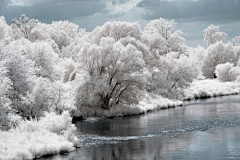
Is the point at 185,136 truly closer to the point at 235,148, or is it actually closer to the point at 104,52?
the point at 235,148

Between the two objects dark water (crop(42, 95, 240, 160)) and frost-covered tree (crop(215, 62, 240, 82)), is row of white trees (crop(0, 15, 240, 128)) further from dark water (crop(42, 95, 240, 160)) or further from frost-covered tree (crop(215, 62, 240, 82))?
dark water (crop(42, 95, 240, 160))

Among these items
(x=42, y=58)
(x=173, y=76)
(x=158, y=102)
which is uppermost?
(x=42, y=58)

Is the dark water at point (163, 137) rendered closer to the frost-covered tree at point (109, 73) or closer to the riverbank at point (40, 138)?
the riverbank at point (40, 138)

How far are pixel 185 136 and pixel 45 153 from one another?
39.0 ft

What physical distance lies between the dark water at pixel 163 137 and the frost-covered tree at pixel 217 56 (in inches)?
2417

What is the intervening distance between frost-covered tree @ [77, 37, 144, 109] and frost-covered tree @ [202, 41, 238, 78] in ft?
201

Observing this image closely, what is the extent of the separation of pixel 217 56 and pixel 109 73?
64225mm

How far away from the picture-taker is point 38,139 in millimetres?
27562

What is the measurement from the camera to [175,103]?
198 feet

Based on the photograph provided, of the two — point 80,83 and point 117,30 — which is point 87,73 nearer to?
point 80,83

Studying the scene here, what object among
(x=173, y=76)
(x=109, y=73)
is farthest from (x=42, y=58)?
(x=173, y=76)

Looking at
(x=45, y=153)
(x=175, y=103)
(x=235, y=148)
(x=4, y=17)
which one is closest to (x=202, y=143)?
(x=235, y=148)

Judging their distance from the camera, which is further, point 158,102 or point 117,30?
point 117,30

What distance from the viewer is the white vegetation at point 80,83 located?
30.2 metres
